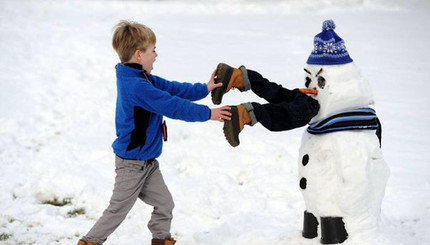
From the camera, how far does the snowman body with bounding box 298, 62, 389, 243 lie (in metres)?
2.57

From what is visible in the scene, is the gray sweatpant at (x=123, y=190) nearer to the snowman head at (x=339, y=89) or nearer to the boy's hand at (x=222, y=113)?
the boy's hand at (x=222, y=113)

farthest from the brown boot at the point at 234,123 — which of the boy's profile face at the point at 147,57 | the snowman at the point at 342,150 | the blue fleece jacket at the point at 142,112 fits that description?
the boy's profile face at the point at 147,57

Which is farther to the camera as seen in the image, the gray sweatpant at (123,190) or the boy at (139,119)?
the gray sweatpant at (123,190)

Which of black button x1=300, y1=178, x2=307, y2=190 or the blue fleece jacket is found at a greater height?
the blue fleece jacket

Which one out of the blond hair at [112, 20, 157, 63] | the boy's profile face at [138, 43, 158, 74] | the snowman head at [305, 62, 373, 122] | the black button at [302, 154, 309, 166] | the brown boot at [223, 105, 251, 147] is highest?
the blond hair at [112, 20, 157, 63]

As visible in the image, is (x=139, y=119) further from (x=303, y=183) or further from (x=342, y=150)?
(x=342, y=150)

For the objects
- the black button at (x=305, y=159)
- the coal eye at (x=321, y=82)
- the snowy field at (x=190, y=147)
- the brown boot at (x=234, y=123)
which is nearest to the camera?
the brown boot at (x=234, y=123)

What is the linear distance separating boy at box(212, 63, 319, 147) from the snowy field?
730mm

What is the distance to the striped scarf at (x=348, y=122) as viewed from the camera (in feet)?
8.61

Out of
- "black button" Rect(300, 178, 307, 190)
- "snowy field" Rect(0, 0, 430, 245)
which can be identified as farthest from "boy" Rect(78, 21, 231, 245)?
"black button" Rect(300, 178, 307, 190)

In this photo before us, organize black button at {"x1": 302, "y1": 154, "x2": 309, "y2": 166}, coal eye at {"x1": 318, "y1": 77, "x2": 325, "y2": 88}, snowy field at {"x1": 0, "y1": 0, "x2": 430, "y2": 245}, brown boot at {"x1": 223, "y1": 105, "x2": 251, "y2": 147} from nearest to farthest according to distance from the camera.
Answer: brown boot at {"x1": 223, "y1": 105, "x2": 251, "y2": 147} < coal eye at {"x1": 318, "y1": 77, "x2": 325, "y2": 88} < black button at {"x1": 302, "y1": 154, "x2": 309, "y2": 166} < snowy field at {"x1": 0, "y1": 0, "x2": 430, "y2": 245}

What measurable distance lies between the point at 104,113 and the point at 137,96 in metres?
3.53

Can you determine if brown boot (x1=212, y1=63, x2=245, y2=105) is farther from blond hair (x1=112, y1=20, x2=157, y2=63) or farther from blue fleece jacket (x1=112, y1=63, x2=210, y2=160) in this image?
blond hair (x1=112, y1=20, x2=157, y2=63)

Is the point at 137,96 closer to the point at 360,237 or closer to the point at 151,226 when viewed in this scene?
the point at 151,226
